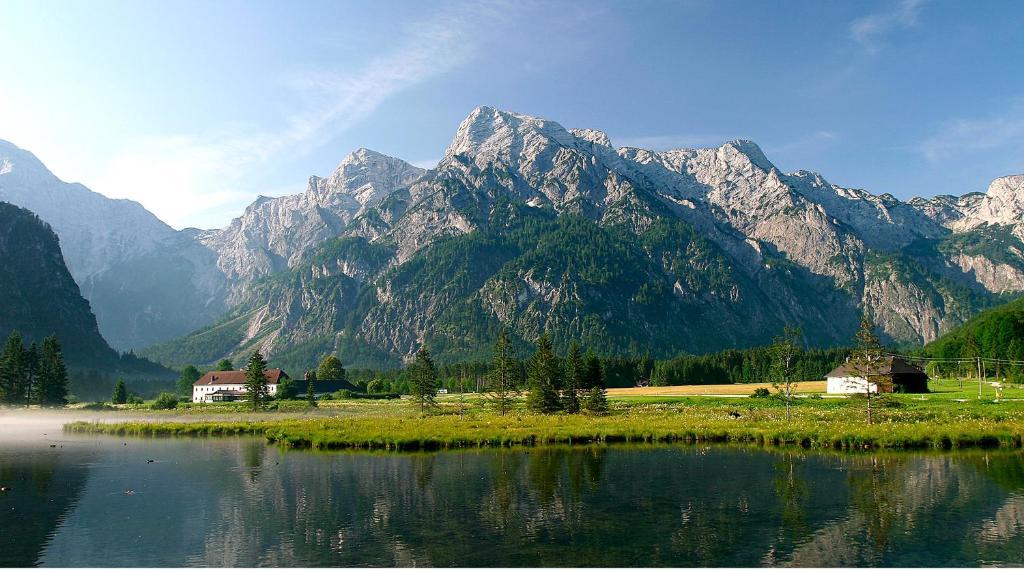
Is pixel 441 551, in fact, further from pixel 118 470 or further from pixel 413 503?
pixel 118 470

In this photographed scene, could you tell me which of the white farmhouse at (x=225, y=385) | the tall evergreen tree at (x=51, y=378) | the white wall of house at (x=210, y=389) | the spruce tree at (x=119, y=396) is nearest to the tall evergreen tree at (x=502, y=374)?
the white farmhouse at (x=225, y=385)

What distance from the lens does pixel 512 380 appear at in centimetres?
10988

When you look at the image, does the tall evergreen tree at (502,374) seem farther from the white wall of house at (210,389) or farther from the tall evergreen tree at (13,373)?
the tall evergreen tree at (13,373)

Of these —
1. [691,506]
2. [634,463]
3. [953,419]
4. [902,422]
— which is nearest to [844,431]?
[902,422]

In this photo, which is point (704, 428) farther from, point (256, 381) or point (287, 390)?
point (287, 390)

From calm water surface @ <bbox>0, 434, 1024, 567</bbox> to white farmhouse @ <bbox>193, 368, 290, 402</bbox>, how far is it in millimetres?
122847

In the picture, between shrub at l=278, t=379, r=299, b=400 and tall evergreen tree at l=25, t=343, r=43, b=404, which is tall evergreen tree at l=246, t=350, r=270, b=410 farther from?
tall evergreen tree at l=25, t=343, r=43, b=404

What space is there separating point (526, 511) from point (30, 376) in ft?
483

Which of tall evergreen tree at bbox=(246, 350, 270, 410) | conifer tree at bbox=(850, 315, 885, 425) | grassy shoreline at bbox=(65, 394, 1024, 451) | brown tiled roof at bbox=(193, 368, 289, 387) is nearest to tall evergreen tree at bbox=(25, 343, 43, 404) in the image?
brown tiled roof at bbox=(193, 368, 289, 387)

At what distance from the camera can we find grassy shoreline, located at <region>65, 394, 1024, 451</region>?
200ft

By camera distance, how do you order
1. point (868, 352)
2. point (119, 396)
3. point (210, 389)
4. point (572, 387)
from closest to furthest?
point (868, 352) < point (572, 387) < point (119, 396) < point (210, 389)

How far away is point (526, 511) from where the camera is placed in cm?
3612

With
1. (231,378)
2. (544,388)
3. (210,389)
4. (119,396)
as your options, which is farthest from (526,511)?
(210,389)

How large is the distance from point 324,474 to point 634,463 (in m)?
25.0
